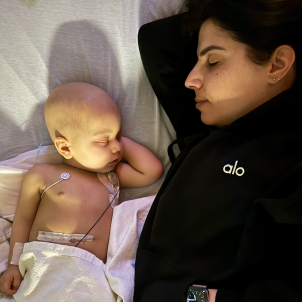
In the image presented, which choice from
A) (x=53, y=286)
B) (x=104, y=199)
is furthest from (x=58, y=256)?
(x=104, y=199)

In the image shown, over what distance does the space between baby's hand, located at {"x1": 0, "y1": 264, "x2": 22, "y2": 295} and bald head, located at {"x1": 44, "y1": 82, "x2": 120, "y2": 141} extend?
591mm

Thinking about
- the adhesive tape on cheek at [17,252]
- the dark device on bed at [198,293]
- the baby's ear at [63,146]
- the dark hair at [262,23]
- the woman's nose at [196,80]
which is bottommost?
the adhesive tape on cheek at [17,252]

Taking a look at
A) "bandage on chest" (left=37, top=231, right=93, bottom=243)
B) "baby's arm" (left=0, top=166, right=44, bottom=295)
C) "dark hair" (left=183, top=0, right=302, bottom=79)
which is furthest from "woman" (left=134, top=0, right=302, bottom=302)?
"baby's arm" (left=0, top=166, right=44, bottom=295)

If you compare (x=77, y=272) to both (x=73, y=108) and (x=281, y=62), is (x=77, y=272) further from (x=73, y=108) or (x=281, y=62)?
(x=281, y=62)

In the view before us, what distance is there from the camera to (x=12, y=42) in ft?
4.84

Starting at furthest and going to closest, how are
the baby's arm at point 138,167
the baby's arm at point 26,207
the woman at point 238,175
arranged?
1. the baby's arm at point 138,167
2. the baby's arm at point 26,207
3. the woman at point 238,175

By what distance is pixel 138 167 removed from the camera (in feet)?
5.05

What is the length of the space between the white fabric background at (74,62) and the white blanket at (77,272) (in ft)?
1.20

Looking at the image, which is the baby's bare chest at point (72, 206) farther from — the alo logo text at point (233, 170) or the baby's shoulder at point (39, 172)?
the alo logo text at point (233, 170)

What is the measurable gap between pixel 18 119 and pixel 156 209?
32.5 inches

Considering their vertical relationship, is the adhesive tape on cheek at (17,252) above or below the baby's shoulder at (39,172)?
below

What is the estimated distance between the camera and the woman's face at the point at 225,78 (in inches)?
43.7

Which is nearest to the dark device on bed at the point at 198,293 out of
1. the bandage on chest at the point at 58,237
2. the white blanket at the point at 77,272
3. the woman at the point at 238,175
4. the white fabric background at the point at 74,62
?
the woman at the point at 238,175

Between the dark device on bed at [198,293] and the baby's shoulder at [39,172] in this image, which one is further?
the baby's shoulder at [39,172]
